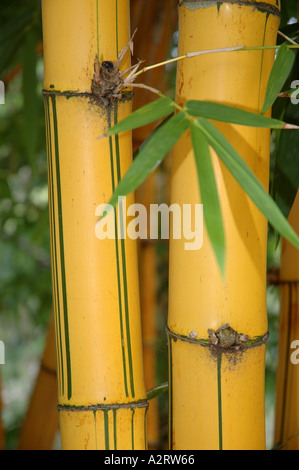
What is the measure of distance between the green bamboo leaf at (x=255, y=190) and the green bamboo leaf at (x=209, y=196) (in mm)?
11

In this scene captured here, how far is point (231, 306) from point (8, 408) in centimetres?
241

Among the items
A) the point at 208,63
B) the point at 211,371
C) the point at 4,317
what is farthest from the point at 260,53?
the point at 4,317

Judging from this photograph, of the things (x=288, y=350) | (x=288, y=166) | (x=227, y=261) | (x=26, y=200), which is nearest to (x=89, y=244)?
(x=227, y=261)

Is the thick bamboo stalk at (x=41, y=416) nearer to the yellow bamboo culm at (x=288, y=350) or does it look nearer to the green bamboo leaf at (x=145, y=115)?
the yellow bamboo culm at (x=288, y=350)

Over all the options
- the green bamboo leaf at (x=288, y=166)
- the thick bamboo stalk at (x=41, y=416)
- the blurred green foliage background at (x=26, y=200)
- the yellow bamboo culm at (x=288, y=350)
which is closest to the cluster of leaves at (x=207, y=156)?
the green bamboo leaf at (x=288, y=166)

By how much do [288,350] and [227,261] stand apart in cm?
34

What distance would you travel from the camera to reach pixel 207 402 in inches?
19.2

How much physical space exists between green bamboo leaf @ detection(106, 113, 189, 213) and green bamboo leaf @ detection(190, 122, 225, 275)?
0.02 m

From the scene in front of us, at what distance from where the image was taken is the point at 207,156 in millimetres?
381

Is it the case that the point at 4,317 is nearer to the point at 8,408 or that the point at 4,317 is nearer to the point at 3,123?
the point at 3,123

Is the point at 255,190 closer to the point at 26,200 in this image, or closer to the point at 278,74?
the point at 278,74

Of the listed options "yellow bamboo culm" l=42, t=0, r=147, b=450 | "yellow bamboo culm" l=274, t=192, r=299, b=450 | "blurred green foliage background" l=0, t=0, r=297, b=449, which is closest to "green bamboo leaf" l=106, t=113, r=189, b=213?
"yellow bamboo culm" l=42, t=0, r=147, b=450

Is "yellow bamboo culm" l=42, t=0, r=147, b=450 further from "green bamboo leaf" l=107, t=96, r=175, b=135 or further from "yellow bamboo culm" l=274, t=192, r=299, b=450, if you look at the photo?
"yellow bamboo culm" l=274, t=192, r=299, b=450

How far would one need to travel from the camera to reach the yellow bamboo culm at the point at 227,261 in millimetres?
471
